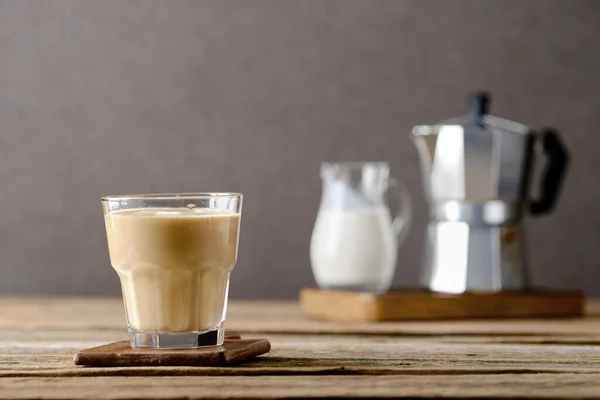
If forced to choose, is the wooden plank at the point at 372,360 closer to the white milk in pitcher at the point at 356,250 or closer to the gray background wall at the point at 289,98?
the white milk in pitcher at the point at 356,250

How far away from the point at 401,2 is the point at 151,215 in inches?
45.8

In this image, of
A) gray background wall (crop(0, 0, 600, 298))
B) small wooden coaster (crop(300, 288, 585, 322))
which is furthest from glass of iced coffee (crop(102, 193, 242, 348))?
gray background wall (crop(0, 0, 600, 298))

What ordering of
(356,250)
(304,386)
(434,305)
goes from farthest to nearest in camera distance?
(356,250) < (434,305) < (304,386)

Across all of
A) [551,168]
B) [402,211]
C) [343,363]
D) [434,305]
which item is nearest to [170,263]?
[343,363]

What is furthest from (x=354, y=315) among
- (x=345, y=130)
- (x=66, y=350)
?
(x=345, y=130)

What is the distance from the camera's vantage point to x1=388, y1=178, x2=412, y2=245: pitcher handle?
159 cm

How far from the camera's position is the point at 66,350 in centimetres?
89

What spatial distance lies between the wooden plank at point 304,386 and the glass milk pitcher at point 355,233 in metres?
0.67

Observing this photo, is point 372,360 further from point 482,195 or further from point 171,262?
point 482,195

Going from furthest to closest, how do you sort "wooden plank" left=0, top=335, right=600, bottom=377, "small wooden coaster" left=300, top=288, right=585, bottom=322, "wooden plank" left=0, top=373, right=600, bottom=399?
"small wooden coaster" left=300, top=288, right=585, bottom=322
"wooden plank" left=0, top=335, right=600, bottom=377
"wooden plank" left=0, top=373, right=600, bottom=399

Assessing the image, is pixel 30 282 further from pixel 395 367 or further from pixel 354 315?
pixel 395 367

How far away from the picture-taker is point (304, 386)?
0.67 metres

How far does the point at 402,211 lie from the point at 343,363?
3.17 ft

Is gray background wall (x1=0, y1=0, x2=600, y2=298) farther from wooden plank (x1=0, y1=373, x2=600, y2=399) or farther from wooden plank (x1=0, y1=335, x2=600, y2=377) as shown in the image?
wooden plank (x1=0, y1=373, x2=600, y2=399)
